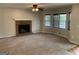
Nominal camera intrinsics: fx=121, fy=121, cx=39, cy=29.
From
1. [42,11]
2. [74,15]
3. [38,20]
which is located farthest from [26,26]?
[74,15]

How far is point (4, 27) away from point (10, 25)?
42cm

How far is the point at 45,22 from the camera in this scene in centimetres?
888

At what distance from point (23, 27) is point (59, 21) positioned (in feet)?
8.22

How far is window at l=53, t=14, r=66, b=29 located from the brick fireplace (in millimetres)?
1774

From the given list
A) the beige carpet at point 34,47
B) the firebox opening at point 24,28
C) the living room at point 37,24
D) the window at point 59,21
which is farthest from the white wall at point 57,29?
the beige carpet at point 34,47

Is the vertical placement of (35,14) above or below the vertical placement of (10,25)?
above

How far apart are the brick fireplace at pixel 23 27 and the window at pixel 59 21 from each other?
5.82 feet

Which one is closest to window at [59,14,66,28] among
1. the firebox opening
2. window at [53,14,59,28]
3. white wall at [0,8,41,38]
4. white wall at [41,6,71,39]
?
white wall at [41,6,71,39]

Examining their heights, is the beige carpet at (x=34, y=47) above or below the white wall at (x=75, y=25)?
below

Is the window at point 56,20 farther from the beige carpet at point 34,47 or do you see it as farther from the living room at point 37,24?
the beige carpet at point 34,47

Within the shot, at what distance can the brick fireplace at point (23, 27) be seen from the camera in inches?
312

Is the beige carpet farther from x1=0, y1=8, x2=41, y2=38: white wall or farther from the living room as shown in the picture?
x1=0, y1=8, x2=41, y2=38: white wall
